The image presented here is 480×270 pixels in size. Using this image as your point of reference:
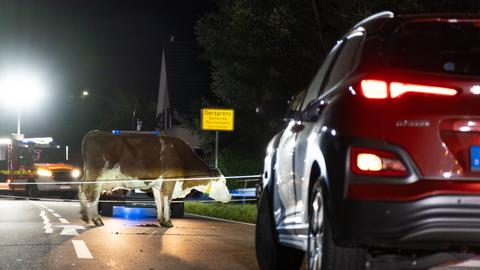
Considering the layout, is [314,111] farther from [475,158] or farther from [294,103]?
[294,103]

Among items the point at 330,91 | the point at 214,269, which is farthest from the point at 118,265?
the point at 330,91

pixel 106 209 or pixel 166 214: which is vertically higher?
pixel 166 214

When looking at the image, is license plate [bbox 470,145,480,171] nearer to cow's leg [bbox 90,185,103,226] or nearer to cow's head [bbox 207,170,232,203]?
cow's leg [bbox 90,185,103,226]

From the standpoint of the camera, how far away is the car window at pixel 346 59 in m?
5.47

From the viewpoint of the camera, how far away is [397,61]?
512cm

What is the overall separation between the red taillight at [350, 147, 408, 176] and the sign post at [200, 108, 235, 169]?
68.4 feet

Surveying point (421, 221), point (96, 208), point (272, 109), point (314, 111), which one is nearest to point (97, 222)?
point (96, 208)

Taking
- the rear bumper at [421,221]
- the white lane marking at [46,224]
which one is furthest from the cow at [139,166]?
the rear bumper at [421,221]

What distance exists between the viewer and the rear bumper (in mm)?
4707

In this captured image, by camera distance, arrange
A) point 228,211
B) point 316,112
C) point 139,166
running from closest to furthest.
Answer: point 316,112 → point 139,166 → point 228,211

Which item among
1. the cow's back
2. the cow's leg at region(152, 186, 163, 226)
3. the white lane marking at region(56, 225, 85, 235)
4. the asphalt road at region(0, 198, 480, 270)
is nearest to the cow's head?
the cow's back

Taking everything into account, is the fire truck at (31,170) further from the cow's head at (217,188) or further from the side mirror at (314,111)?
the side mirror at (314,111)

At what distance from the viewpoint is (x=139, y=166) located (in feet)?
55.3

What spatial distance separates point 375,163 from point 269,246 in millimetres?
2958
